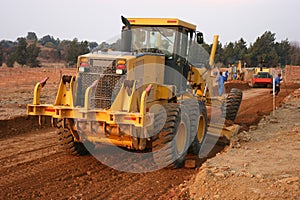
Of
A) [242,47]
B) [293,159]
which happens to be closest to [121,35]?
[293,159]

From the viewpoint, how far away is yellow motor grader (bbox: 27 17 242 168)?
715cm

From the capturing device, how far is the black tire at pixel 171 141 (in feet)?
24.4

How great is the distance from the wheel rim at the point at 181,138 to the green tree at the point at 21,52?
162 feet

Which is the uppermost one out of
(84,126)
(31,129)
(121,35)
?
(121,35)

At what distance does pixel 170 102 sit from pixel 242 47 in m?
65.7

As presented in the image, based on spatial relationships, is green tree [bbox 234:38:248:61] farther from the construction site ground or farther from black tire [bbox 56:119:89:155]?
black tire [bbox 56:119:89:155]

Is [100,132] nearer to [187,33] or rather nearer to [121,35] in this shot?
[121,35]

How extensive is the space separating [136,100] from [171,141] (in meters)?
1.03

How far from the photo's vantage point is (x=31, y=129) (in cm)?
1203

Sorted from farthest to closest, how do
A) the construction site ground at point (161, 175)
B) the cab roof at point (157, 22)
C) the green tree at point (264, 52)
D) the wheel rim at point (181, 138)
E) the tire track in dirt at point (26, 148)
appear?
1. the green tree at point (264, 52)
2. the cab roof at point (157, 22)
3. the tire track in dirt at point (26, 148)
4. the wheel rim at point (181, 138)
5. the construction site ground at point (161, 175)

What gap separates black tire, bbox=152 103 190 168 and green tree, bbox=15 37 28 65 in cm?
4953

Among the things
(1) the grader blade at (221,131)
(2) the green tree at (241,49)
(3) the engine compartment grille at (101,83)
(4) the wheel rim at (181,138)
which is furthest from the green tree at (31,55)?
(4) the wheel rim at (181,138)

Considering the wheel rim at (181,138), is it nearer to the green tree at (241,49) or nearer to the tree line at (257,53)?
the tree line at (257,53)

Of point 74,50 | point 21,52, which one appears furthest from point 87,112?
point 21,52
